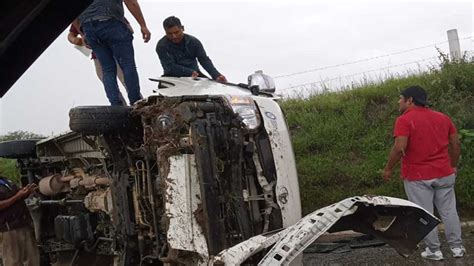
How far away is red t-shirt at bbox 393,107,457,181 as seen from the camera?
5457 mm

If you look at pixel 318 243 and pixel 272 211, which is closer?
pixel 272 211

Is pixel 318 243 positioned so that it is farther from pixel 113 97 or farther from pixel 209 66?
pixel 113 97

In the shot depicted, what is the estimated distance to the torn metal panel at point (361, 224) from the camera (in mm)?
3311

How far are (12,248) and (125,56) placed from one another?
97.5 inches

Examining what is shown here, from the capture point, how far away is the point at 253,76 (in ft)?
16.1

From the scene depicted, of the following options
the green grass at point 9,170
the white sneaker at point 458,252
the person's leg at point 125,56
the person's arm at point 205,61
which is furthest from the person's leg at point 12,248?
the white sneaker at point 458,252

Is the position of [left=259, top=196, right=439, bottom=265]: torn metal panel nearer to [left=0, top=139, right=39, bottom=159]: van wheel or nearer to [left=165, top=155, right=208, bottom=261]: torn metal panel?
[left=165, top=155, right=208, bottom=261]: torn metal panel

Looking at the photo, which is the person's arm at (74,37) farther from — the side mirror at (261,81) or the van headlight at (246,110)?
the van headlight at (246,110)

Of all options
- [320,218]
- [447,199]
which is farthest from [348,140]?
[320,218]

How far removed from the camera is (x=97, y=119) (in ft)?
13.8

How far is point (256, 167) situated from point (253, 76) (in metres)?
1.14

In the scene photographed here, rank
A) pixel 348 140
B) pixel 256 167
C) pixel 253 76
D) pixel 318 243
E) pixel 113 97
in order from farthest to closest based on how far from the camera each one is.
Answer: pixel 348 140 → pixel 318 243 → pixel 113 97 → pixel 253 76 → pixel 256 167

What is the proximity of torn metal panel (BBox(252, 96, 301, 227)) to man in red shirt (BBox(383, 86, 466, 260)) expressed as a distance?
1.62 metres

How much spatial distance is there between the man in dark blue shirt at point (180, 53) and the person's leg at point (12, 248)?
7.94 ft
